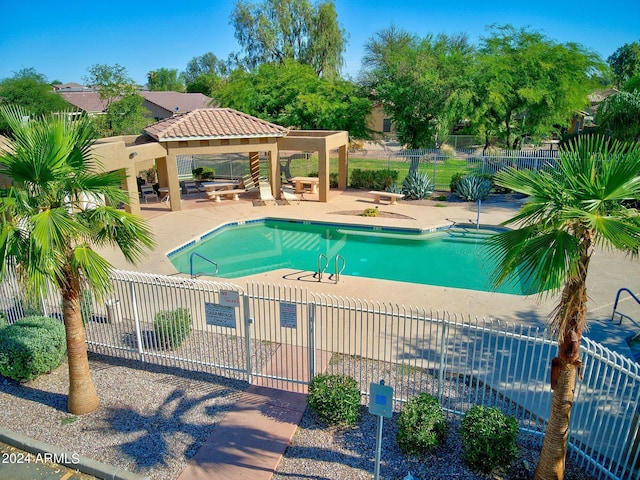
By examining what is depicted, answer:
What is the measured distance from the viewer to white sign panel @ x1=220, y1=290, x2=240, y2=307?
750cm

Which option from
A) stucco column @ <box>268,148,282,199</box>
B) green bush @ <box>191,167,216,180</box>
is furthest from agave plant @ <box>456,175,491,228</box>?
green bush @ <box>191,167,216,180</box>

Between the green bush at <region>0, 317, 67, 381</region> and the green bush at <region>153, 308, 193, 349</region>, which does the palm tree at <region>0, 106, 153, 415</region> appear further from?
the green bush at <region>153, 308, 193, 349</region>

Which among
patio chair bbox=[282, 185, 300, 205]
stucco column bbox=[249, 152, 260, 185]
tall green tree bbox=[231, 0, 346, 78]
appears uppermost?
tall green tree bbox=[231, 0, 346, 78]

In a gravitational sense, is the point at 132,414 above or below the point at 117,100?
below

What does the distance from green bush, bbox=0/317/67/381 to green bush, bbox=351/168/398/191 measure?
18218mm

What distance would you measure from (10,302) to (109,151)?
7.43 meters

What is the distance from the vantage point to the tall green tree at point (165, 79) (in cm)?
8912

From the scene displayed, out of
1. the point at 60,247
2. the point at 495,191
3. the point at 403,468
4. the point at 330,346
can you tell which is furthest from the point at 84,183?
the point at 495,191

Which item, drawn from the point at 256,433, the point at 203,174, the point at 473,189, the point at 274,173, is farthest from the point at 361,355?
the point at 203,174

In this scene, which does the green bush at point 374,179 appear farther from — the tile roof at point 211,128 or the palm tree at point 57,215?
the palm tree at point 57,215

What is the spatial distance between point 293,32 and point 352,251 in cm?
3244

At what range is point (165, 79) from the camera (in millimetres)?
94312

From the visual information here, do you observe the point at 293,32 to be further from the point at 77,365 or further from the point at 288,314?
the point at 77,365

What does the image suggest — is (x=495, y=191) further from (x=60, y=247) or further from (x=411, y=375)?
(x=60, y=247)
